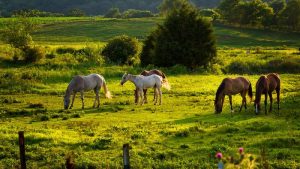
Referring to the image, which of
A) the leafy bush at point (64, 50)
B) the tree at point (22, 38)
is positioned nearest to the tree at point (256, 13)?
the leafy bush at point (64, 50)

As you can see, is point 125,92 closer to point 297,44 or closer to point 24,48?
point 24,48

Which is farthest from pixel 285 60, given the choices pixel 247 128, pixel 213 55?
pixel 247 128

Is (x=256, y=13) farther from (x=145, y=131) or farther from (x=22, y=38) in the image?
(x=145, y=131)

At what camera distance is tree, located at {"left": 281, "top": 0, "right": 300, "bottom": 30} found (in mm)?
94312

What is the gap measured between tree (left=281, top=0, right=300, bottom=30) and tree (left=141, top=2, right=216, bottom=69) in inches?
2002

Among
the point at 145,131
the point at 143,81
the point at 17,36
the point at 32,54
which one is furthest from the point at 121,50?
the point at 145,131

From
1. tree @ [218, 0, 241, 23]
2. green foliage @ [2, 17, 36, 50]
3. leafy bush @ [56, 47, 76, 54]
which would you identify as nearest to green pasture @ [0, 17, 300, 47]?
tree @ [218, 0, 241, 23]

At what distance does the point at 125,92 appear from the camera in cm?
3291

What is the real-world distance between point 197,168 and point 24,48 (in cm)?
3755

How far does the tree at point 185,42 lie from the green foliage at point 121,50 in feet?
13.3

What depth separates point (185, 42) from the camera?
4881 centimetres

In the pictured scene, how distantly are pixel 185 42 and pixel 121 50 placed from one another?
8.32m

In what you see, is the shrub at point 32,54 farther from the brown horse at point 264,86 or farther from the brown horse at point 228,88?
the brown horse at point 264,86

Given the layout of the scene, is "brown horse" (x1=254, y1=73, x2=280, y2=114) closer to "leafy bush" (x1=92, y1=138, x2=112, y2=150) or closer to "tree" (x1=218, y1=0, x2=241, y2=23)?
"leafy bush" (x1=92, y1=138, x2=112, y2=150)
